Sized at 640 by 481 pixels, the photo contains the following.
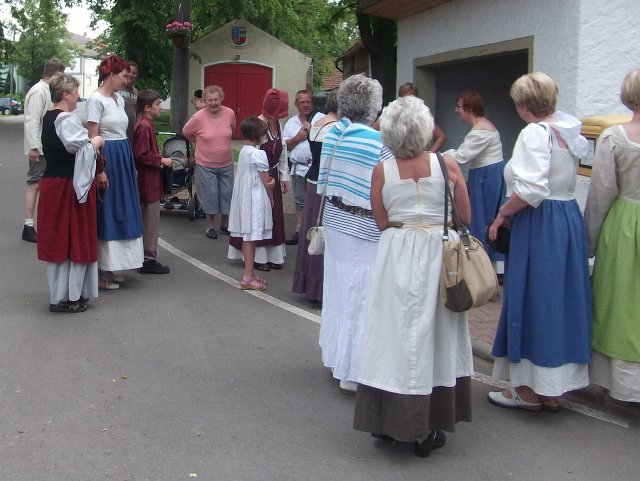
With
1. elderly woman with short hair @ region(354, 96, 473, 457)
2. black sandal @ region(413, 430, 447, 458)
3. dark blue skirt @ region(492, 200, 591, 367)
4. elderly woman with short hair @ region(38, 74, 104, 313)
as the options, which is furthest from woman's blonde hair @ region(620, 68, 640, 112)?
elderly woman with short hair @ region(38, 74, 104, 313)

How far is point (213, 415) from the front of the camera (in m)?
4.77

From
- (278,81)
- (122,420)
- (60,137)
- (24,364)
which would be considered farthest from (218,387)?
(278,81)

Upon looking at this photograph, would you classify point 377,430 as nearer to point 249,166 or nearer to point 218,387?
point 218,387

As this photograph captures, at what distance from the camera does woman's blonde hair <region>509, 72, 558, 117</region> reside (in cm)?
465

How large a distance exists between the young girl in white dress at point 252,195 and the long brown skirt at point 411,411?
3749mm

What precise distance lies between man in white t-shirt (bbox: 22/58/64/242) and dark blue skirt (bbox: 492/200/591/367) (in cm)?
639

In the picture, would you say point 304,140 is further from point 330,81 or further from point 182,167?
point 330,81

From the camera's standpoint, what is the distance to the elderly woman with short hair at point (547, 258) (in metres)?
4.63

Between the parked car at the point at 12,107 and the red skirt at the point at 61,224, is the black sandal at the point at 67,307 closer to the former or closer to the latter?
the red skirt at the point at 61,224

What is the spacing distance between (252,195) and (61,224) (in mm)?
1932

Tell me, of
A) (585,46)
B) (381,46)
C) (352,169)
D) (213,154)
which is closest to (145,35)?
(381,46)

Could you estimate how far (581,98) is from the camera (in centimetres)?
771

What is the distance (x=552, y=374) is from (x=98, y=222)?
14.2ft

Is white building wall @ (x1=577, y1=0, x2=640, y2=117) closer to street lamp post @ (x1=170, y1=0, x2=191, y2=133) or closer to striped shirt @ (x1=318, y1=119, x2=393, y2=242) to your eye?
striped shirt @ (x1=318, y1=119, x2=393, y2=242)
